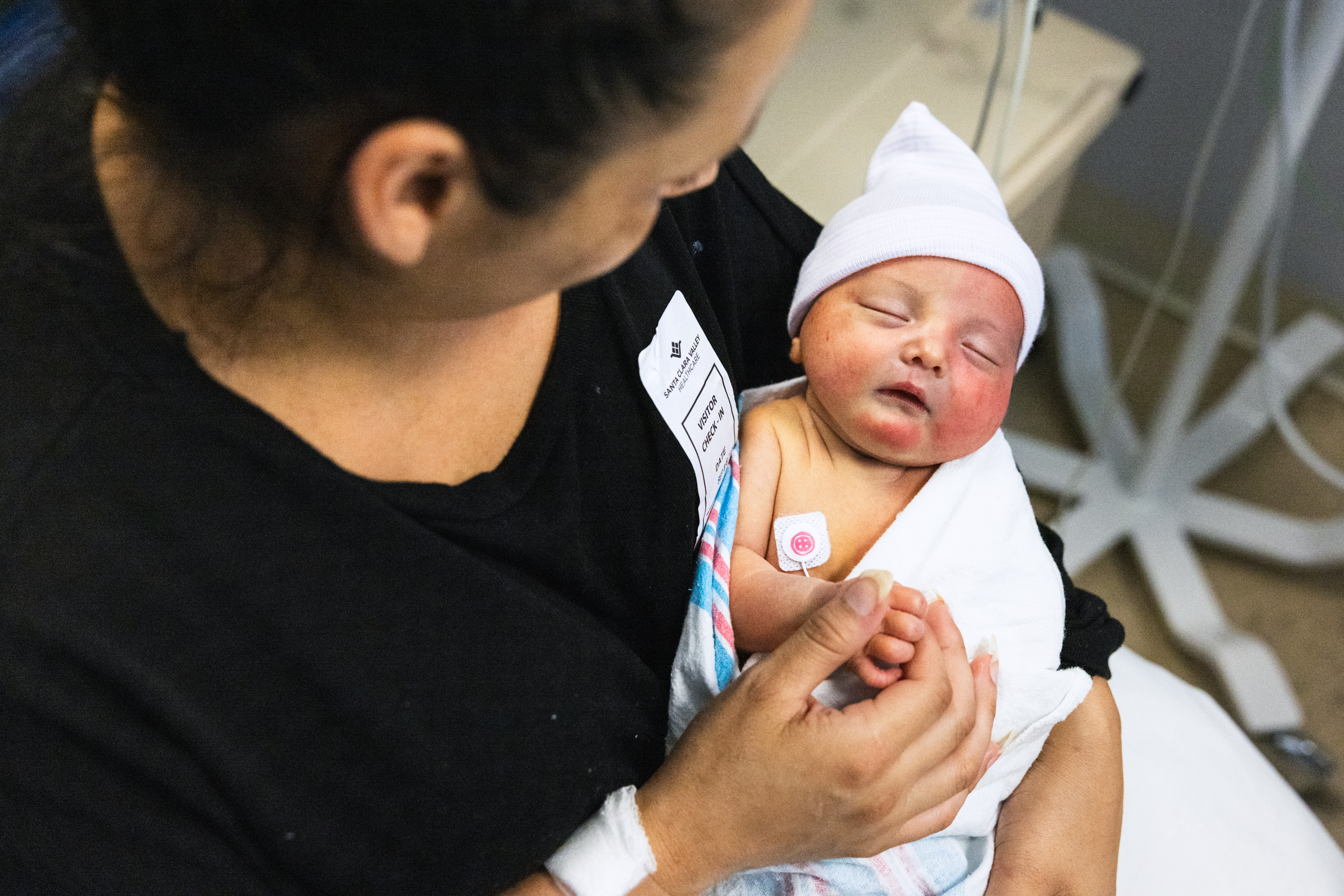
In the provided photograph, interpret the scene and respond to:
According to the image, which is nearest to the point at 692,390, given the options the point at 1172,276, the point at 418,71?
the point at 418,71

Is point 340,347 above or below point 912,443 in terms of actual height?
above

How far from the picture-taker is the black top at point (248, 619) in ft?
1.77

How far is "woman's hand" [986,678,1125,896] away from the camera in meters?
0.88

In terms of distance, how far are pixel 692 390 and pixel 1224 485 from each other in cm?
171

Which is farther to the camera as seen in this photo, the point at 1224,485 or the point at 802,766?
the point at 1224,485

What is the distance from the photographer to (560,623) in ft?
2.27

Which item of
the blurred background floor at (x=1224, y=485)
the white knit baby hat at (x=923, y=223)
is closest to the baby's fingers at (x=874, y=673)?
the white knit baby hat at (x=923, y=223)

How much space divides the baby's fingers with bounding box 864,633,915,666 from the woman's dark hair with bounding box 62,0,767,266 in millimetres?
438

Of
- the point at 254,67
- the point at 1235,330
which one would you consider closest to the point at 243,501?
the point at 254,67

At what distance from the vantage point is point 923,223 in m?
0.96

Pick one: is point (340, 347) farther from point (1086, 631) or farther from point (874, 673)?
point (1086, 631)

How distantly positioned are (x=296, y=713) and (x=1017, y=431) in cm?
187

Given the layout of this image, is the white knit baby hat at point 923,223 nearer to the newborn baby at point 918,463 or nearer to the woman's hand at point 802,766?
the newborn baby at point 918,463

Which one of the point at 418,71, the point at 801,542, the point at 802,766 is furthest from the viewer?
the point at 801,542
